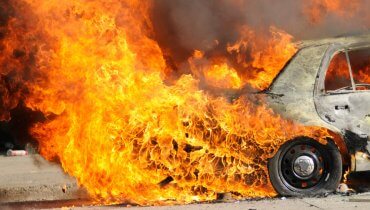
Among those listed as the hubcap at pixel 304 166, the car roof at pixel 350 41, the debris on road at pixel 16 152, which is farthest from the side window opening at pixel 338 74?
the debris on road at pixel 16 152

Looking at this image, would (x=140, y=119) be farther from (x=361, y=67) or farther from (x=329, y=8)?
(x=329, y=8)

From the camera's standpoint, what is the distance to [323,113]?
5.76 metres

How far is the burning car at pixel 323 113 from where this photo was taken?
5691 mm

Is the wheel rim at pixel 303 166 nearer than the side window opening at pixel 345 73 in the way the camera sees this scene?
Yes

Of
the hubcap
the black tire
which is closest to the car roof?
the black tire

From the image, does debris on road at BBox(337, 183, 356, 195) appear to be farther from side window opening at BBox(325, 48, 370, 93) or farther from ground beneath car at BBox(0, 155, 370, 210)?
side window opening at BBox(325, 48, 370, 93)

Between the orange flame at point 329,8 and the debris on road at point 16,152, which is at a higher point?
the orange flame at point 329,8

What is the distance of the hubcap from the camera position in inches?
224

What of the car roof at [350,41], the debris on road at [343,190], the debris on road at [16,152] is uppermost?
the car roof at [350,41]

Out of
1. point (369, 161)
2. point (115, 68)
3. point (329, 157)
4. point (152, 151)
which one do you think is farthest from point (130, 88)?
point (369, 161)

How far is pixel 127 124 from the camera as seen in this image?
5840 mm

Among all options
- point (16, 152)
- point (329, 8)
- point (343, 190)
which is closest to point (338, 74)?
point (343, 190)

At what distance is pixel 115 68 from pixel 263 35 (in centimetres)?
275

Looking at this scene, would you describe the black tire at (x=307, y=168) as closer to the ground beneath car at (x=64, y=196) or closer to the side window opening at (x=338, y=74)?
the ground beneath car at (x=64, y=196)
